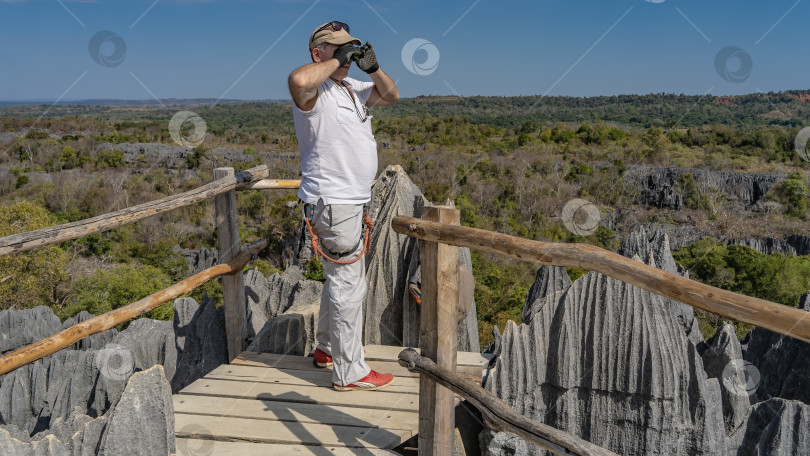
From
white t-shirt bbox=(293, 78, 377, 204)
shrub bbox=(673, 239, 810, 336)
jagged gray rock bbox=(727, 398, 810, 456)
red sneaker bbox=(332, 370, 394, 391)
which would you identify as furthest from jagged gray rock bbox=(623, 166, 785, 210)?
white t-shirt bbox=(293, 78, 377, 204)

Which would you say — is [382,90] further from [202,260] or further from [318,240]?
[202,260]

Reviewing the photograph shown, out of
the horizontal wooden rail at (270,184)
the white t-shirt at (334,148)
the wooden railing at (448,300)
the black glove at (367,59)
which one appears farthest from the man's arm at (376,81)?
the horizontal wooden rail at (270,184)

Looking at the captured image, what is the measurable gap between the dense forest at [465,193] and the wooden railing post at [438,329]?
2399 mm

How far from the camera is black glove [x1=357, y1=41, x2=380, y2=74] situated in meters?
2.47

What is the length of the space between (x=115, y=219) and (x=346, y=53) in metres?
1.11

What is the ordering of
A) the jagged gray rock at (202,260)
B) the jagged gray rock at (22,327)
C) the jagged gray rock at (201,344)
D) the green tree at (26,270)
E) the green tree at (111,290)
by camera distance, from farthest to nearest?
the jagged gray rock at (202,260), the green tree at (26,270), the green tree at (111,290), the jagged gray rock at (22,327), the jagged gray rock at (201,344)

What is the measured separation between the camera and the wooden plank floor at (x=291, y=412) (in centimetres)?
249

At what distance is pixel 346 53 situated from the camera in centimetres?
240

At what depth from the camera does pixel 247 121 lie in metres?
57.5

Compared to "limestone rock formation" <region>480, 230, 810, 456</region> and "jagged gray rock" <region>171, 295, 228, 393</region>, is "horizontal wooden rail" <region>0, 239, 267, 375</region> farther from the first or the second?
"limestone rock formation" <region>480, 230, 810, 456</region>

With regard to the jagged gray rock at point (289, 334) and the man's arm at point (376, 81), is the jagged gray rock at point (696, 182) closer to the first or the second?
the jagged gray rock at point (289, 334)

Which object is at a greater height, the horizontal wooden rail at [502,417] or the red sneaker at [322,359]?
the horizontal wooden rail at [502,417]

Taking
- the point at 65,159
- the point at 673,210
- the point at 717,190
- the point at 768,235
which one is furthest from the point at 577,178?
the point at 65,159

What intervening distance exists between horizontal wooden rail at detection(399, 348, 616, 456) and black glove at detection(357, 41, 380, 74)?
1.11 m
